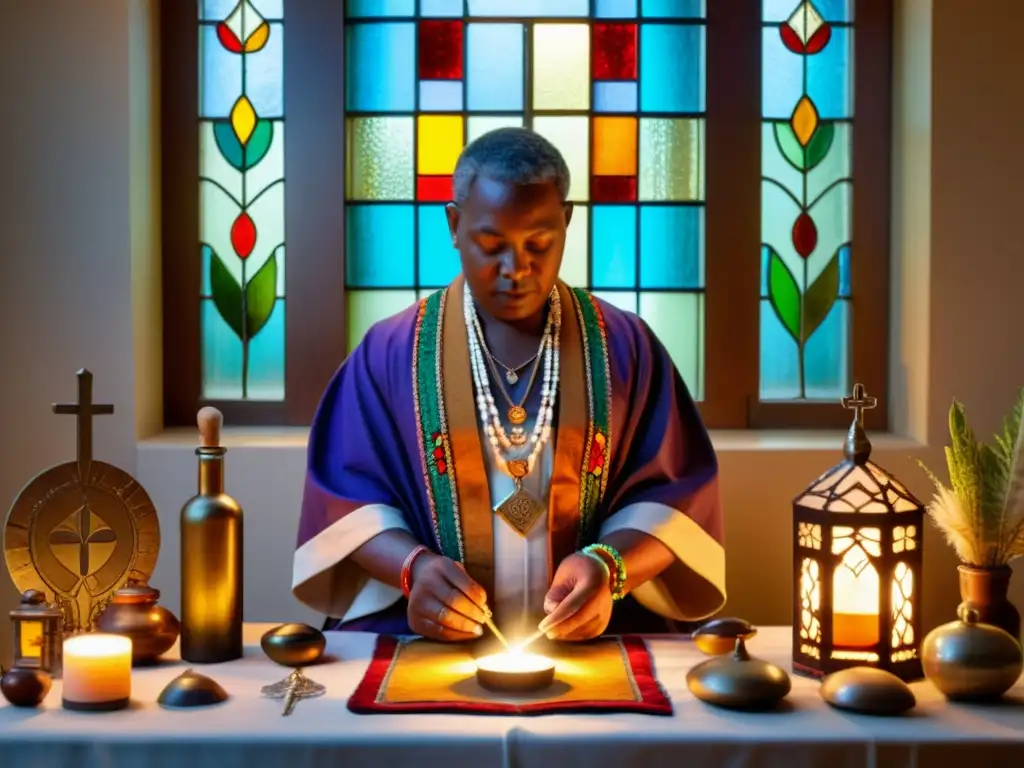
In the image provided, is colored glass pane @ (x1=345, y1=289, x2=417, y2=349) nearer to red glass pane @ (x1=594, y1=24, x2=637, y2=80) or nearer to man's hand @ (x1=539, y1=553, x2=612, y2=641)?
red glass pane @ (x1=594, y1=24, x2=637, y2=80)

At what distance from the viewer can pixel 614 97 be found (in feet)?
12.8

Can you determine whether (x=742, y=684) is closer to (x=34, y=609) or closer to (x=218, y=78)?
(x=34, y=609)

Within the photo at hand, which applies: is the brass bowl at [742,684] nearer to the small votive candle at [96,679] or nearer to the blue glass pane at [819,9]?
the small votive candle at [96,679]

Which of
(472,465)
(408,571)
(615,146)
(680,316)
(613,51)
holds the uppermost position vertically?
(613,51)

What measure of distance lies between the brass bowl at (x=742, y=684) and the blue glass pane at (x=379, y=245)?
2091 millimetres

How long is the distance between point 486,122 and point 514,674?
7.12 feet

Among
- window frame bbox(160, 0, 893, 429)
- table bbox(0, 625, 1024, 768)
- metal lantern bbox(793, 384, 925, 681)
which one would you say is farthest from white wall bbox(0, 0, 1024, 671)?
table bbox(0, 625, 1024, 768)

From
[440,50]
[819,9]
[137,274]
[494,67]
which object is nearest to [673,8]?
[819,9]

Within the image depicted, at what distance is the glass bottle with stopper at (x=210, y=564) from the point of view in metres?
2.30

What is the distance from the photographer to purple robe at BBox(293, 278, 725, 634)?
273 centimetres

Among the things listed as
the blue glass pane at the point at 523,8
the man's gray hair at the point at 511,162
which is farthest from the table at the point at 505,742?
the blue glass pane at the point at 523,8

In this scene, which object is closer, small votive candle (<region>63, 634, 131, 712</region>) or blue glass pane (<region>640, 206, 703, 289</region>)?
small votive candle (<region>63, 634, 131, 712</region>)

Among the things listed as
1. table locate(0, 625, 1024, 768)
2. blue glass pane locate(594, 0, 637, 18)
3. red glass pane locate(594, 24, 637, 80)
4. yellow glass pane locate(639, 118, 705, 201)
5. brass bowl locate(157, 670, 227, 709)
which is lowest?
table locate(0, 625, 1024, 768)

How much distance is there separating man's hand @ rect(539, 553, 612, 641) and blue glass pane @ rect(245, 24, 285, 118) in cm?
196
